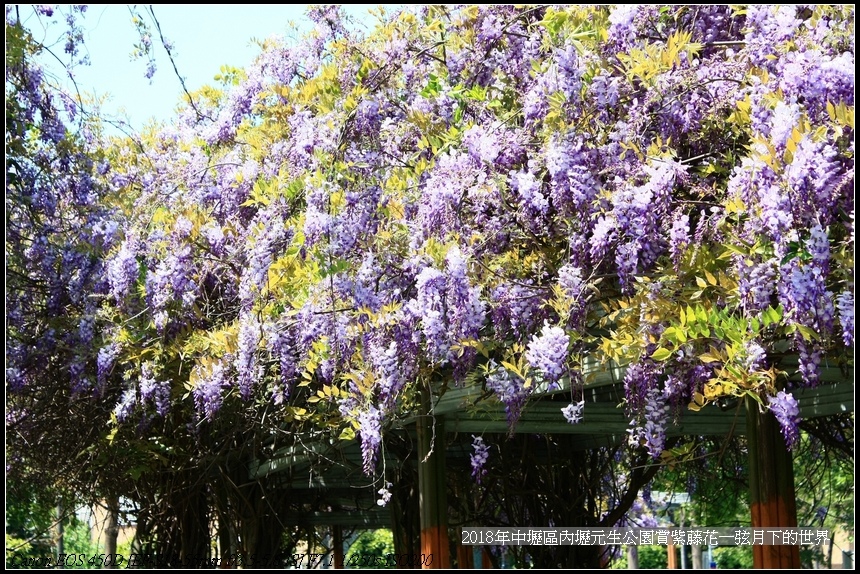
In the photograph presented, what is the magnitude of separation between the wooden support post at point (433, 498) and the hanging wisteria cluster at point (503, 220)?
42 centimetres

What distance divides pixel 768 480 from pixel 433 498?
1.78m

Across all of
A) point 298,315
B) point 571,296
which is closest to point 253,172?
point 298,315

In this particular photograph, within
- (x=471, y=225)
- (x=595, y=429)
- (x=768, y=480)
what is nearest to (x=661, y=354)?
(x=471, y=225)

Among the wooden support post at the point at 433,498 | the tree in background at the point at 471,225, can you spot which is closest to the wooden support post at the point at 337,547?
the tree in background at the point at 471,225

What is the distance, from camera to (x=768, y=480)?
491 cm

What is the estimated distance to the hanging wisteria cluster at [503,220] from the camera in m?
3.51

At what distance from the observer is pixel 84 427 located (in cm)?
788

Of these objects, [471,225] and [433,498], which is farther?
[433,498]

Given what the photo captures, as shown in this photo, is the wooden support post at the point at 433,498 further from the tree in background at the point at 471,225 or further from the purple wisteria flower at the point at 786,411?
the purple wisteria flower at the point at 786,411

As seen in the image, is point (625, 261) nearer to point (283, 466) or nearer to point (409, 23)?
point (409, 23)

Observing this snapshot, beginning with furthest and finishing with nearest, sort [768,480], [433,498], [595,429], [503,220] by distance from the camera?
1. [595,429]
2. [433,498]
3. [768,480]
4. [503,220]

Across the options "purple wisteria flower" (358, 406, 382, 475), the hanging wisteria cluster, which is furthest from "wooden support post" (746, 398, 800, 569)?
"purple wisteria flower" (358, 406, 382, 475)

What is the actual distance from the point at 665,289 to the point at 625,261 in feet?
0.56

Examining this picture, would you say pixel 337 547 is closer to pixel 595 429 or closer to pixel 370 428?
pixel 595 429
